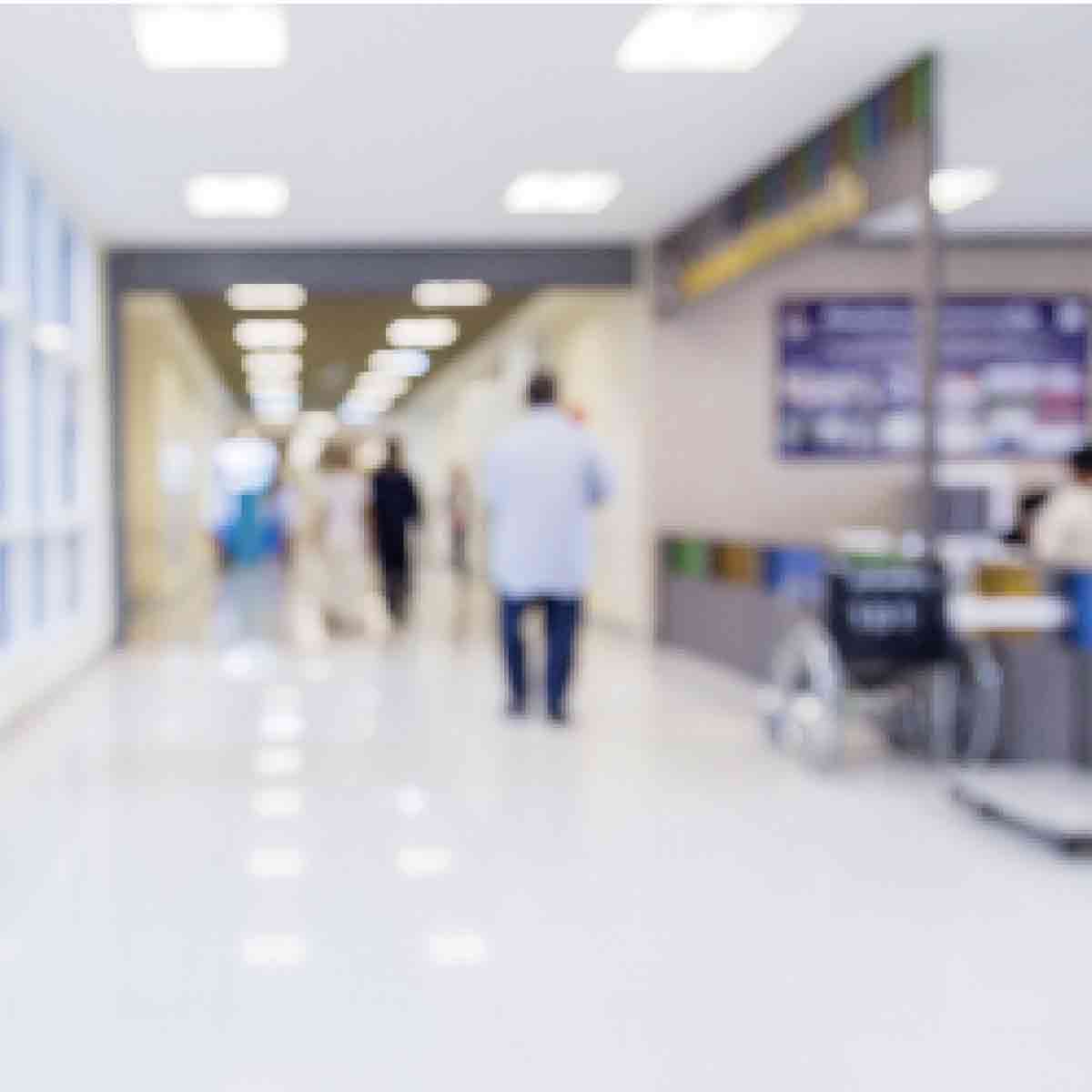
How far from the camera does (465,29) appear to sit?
5.77 metres

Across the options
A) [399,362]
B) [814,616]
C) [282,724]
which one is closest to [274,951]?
[282,724]

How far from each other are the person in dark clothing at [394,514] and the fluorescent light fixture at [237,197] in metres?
2.68

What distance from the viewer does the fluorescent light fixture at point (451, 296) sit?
12.6 metres

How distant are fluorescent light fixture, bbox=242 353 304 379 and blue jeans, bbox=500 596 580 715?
12582 millimetres

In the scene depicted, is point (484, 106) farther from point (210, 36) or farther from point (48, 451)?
point (48, 451)

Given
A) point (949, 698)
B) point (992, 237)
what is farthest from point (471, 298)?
point (949, 698)

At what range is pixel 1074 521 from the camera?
6.04 m

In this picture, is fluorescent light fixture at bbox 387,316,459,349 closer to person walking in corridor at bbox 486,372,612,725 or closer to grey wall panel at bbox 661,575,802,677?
grey wall panel at bbox 661,575,802,677

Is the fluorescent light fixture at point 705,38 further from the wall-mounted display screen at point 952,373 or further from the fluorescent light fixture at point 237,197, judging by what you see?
the wall-mounted display screen at point 952,373

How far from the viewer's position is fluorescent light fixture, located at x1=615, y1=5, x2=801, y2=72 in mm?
5730

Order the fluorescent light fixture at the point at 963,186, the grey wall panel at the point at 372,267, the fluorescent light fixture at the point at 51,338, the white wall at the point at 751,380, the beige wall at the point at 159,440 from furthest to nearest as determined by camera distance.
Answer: the beige wall at the point at 159,440 < the grey wall panel at the point at 372,267 < the white wall at the point at 751,380 < the fluorescent light fixture at the point at 963,186 < the fluorescent light fixture at the point at 51,338

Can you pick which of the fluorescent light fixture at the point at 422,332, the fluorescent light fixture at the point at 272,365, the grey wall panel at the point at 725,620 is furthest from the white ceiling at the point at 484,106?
the fluorescent light fixture at the point at 272,365

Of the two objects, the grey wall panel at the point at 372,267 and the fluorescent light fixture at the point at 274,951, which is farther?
the grey wall panel at the point at 372,267

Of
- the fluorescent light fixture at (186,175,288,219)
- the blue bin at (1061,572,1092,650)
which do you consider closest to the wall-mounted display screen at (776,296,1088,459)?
the fluorescent light fixture at (186,175,288,219)
